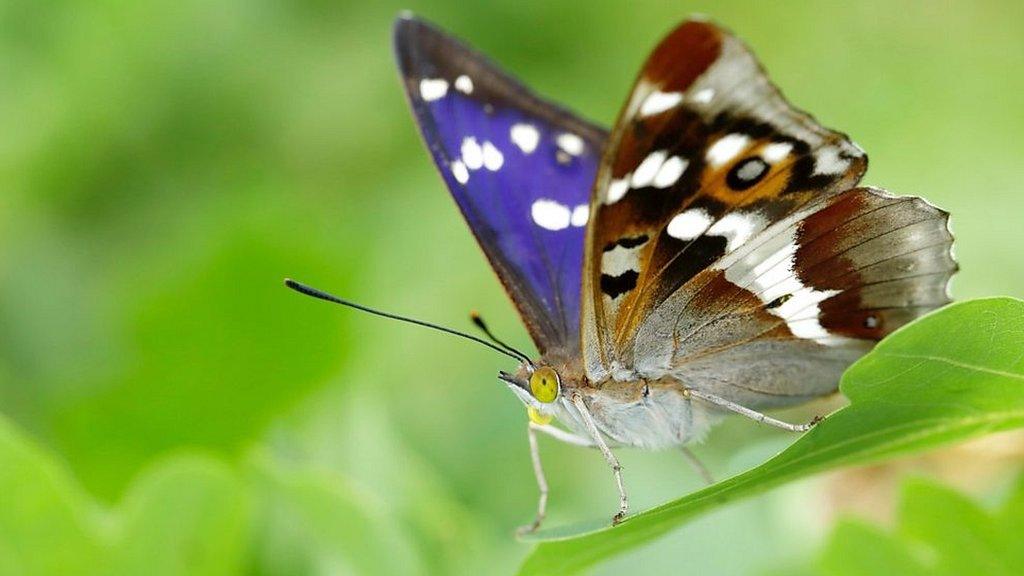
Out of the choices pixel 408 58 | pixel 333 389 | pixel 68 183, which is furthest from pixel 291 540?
pixel 68 183

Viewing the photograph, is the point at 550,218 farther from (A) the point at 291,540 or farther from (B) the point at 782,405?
(A) the point at 291,540

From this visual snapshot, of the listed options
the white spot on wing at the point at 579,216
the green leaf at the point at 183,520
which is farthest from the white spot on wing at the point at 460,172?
the green leaf at the point at 183,520

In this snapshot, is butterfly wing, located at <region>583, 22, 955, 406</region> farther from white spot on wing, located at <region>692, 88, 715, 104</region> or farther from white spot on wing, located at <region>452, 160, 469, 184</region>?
white spot on wing, located at <region>452, 160, 469, 184</region>

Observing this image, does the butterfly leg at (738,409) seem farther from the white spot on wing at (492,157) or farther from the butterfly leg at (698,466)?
the white spot on wing at (492,157)

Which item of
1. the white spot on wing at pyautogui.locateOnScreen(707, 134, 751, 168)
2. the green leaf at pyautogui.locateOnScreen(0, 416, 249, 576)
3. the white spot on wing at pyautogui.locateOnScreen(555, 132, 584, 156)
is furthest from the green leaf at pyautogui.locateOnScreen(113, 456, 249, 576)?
the white spot on wing at pyautogui.locateOnScreen(555, 132, 584, 156)

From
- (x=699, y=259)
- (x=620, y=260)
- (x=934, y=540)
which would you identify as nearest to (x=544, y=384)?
(x=620, y=260)

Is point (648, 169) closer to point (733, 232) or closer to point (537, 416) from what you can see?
point (733, 232)
